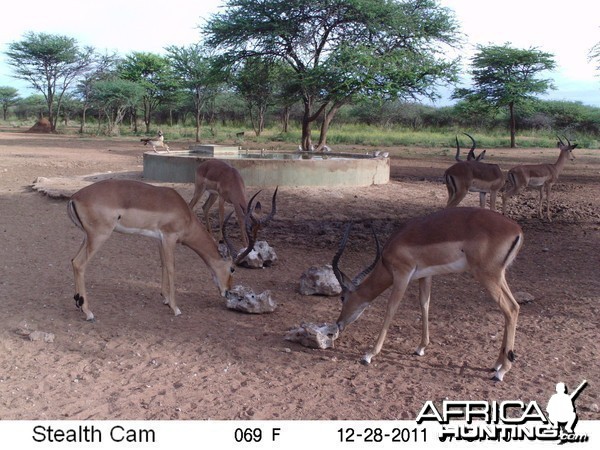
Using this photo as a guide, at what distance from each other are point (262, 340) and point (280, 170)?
754 cm

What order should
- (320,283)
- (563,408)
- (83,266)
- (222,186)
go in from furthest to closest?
(222,186) → (320,283) → (83,266) → (563,408)

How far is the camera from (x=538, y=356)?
4676 millimetres

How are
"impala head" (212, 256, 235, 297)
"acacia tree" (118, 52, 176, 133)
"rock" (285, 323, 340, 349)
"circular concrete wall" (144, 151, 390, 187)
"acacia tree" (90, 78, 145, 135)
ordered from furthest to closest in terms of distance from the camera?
"acacia tree" (118, 52, 176, 133), "acacia tree" (90, 78, 145, 135), "circular concrete wall" (144, 151, 390, 187), "impala head" (212, 256, 235, 297), "rock" (285, 323, 340, 349)

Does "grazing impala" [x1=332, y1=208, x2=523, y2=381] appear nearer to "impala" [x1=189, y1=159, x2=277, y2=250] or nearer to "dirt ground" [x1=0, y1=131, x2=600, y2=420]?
"dirt ground" [x1=0, y1=131, x2=600, y2=420]

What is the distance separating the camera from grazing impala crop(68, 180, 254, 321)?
5305mm

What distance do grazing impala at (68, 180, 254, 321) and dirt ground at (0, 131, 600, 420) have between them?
11.3 inches

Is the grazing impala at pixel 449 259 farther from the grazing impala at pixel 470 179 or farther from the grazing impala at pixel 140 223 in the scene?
the grazing impala at pixel 470 179

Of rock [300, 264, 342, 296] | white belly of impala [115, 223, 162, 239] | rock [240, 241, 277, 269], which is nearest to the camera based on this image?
white belly of impala [115, 223, 162, 239]

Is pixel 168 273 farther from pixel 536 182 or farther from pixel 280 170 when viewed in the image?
pixel 536 182

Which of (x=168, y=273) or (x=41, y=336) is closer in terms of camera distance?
(x=41, y=336)

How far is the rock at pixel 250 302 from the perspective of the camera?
558cm

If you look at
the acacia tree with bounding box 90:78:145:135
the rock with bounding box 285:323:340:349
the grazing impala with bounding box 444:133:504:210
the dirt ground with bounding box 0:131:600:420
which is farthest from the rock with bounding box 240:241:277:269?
the acacia tree with bounding box 90:78:145:135

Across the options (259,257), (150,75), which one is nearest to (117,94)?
(150,75)

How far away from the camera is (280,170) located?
12.2m
